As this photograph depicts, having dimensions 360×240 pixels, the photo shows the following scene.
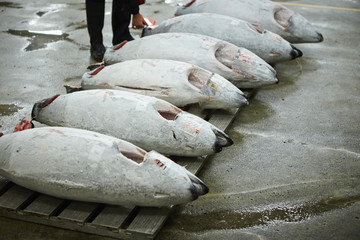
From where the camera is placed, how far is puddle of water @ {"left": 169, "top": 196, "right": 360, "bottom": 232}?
270 centimetres

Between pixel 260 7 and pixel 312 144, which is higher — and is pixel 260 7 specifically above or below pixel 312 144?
above

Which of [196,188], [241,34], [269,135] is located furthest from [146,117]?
[241,34]

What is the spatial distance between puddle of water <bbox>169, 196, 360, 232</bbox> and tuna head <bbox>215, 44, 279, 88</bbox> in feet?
4.40

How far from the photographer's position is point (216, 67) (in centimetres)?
386

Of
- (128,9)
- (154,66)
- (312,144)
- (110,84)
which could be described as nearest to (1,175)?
(110,84)

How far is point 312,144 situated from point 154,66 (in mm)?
1286

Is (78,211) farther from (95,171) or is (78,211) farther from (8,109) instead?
(8,109)

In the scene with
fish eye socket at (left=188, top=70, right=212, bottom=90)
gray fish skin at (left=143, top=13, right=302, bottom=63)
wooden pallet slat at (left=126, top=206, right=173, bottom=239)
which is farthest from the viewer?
gray fish skin at (left=143, top=13, right=302, bottom=63)

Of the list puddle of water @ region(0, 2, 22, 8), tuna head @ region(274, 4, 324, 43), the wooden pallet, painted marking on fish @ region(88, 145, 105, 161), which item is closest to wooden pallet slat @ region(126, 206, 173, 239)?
the wooden pallet

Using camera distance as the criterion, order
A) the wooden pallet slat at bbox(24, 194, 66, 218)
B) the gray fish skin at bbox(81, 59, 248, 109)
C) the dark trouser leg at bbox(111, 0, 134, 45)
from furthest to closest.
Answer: the dark trouser leg at bbox(111, 0, 134, 45), the gray fish skin at bbox(81, 59, 248, 109), the wooden pallet slat at bbox(24, 194, 66, 218)

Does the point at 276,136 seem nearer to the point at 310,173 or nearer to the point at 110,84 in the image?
the point at 310,173

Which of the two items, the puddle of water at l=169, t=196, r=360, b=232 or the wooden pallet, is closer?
the wooden pallet

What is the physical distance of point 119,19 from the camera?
16.6 feet

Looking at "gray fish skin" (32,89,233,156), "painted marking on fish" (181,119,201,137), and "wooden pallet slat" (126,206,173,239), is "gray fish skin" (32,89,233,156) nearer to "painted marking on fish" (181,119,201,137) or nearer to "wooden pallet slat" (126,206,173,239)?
"painted marking on fish" (181,119,201,137)
